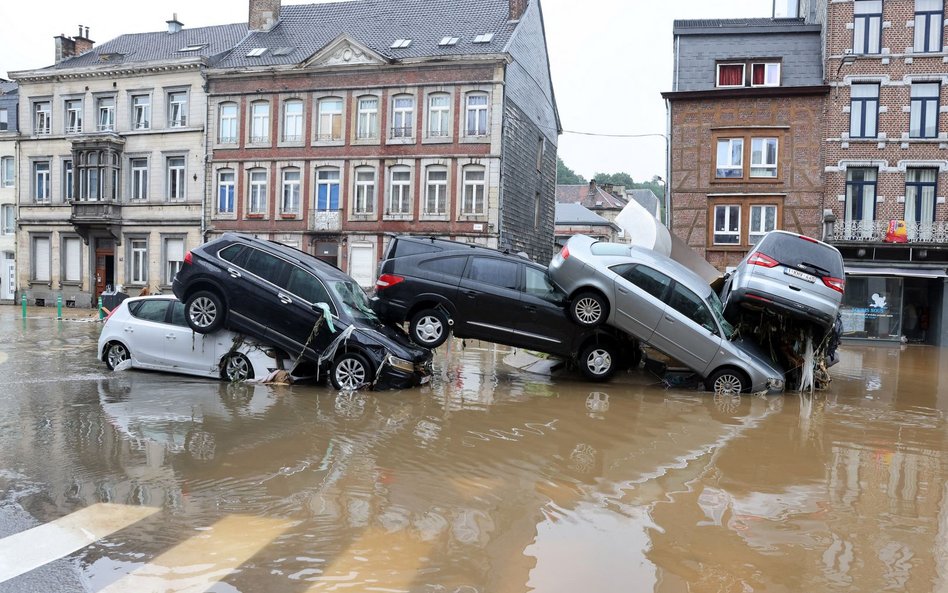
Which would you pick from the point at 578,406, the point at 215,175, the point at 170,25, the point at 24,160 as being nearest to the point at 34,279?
the point at 24,160

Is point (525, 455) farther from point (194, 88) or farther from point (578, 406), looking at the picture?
point (194, 88)

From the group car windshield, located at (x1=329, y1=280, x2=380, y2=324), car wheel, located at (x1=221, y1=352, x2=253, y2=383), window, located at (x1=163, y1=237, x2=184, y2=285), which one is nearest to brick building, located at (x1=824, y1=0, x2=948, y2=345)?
car windshield, located at (x1=329, y1=280, x2=380, y2=324)

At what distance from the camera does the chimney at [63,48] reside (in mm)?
37188

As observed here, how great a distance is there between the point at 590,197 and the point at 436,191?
41477mm

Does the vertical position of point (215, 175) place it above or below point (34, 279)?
above

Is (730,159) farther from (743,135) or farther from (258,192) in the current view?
(258,192)

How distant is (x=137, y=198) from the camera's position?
34.5 meters

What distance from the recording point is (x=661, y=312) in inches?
445

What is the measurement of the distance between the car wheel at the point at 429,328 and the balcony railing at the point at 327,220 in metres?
19.8

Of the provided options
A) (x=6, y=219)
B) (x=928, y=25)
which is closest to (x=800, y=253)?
(x=928, y=25)

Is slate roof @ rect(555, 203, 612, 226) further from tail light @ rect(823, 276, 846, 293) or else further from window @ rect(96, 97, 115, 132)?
tail light @ rect(823, 276, 846, 293)

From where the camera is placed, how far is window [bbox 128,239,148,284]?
34.3 meters

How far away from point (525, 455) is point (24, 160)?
37.4m

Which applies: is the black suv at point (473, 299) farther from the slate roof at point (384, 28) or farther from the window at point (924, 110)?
the window at point (924, 110)
